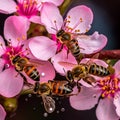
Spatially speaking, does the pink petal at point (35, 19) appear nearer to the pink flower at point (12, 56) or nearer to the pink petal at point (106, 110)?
the pink flower at point (12, 56)

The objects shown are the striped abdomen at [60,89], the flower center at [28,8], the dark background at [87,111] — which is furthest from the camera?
the dark background at [87,111]

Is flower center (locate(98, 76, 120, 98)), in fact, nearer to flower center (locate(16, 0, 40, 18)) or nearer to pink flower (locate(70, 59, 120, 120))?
pink flower (locate(70, 59, 120, 120))

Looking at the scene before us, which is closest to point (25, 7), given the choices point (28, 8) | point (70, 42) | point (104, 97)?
point (28, 8)

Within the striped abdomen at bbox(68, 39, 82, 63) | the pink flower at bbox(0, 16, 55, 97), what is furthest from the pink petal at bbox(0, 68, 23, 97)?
the striped abdomen at bbox(68, 39, 82, 63)

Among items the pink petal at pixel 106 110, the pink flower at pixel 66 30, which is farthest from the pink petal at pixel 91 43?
the pink petal at pixel 106 110

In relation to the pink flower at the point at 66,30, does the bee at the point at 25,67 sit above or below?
below

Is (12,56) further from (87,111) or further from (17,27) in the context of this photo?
(87,111)

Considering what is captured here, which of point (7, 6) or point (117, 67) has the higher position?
point (7, 6)
